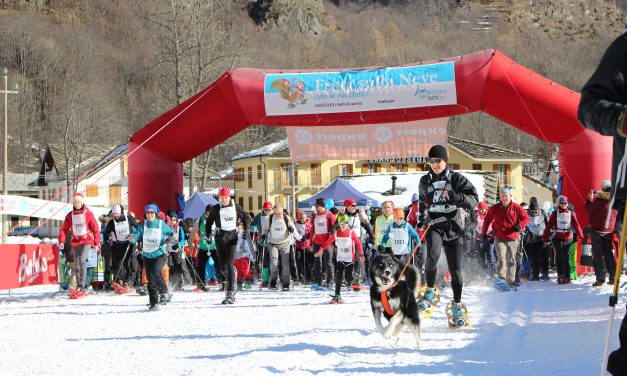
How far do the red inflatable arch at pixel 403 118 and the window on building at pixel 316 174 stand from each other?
45.4 m

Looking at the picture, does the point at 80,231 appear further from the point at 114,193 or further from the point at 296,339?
the point at 114,193

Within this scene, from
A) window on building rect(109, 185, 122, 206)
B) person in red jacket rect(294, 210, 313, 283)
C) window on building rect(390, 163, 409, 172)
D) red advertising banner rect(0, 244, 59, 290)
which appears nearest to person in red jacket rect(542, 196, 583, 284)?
person in red jacket rect(294, 210, 313, 283)

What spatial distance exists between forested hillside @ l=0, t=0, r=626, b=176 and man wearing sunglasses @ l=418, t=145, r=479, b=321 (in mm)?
24113

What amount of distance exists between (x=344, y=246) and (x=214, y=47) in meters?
21.7

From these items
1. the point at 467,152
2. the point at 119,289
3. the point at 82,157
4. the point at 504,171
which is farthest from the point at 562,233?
the point at 82,157

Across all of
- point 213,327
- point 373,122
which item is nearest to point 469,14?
point 373,122

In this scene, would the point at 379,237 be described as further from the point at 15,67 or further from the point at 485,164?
the point at 15,67

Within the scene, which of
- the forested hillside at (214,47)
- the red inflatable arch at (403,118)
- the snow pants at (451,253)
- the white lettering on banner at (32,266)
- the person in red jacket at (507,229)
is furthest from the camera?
the forested hillside at (214,47)

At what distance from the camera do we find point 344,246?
1259 cm

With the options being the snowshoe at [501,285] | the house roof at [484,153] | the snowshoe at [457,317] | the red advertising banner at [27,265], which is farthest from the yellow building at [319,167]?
the snowshoe at [457,317]

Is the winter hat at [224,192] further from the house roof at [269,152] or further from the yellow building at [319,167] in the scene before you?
the house roof at [269,152]

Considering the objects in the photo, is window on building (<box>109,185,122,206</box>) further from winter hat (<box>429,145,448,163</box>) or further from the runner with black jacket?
winter hat (<box>429,145,448,163</box>)

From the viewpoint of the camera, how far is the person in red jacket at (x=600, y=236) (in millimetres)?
11891

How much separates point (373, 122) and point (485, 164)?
4593cm
